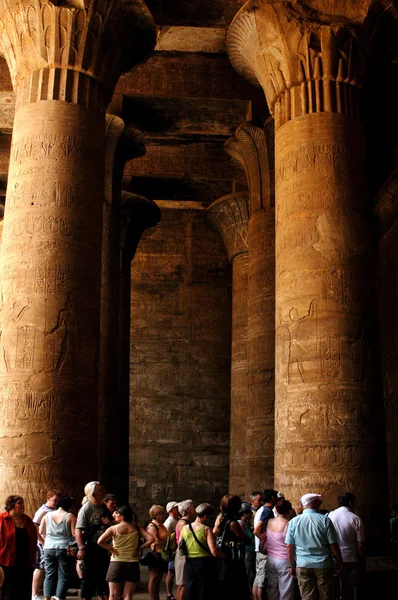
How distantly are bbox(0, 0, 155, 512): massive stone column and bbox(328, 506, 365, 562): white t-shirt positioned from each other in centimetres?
356

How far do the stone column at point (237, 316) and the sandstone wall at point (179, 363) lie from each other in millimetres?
3226

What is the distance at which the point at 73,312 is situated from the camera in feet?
31.3

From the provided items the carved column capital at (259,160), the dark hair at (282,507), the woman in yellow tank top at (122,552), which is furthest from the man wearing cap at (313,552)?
the carved column capital at (259,160)

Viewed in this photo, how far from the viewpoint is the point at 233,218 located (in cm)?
1970

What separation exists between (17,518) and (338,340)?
15.6 feet

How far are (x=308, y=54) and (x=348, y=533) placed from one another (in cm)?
664

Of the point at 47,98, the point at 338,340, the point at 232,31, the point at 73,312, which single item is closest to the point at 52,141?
the point at 47,98

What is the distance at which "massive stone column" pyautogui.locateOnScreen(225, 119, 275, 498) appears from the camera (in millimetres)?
15016

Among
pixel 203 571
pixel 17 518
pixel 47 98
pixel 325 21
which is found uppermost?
pixel 325 21

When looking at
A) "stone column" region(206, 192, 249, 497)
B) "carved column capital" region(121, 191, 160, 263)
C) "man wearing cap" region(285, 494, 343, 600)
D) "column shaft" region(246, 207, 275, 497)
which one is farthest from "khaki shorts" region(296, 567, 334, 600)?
"carved column capital" region(121, 191, 160, 263)

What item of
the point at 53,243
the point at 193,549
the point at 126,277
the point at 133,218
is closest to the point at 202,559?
the point at 193,549

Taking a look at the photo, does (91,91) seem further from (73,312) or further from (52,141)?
Result: (73,312)

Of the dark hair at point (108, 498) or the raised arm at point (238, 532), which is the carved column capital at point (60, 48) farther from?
the raised arm at point (238, 532)

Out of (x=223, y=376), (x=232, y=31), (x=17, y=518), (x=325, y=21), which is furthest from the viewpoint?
(x=223, y=376)
